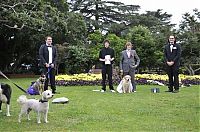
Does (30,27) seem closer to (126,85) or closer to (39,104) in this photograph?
(126,85)

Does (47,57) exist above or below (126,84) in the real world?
above

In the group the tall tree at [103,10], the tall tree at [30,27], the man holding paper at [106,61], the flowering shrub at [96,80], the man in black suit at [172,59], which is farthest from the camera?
the tall tree at [103,10]

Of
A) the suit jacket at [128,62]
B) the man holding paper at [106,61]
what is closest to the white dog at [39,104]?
the man holding paper at [106,61]

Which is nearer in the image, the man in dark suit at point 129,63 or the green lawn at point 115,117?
the green lawn at point 115,117

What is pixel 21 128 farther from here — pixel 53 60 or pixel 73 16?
pixel 73 16

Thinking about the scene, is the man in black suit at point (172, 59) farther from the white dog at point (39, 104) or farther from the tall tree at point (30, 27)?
the tall tree at point (30, 27)

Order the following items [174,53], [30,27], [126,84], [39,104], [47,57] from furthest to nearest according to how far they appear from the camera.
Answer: [30,27] < [126,84] < [174,53] < [47,57] < [39,104]

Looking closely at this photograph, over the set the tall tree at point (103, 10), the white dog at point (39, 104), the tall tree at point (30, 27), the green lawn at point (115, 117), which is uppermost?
the tall tree at point (103, 10)

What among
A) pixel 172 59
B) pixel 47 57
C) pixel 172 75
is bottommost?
pixel 172 75

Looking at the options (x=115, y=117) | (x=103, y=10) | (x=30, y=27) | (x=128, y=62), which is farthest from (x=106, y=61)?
(x=103, y=10)

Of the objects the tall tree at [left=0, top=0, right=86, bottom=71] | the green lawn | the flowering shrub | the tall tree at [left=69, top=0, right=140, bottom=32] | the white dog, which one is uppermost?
the tall tree at [left=69, top=0, right=140, bottom=32]

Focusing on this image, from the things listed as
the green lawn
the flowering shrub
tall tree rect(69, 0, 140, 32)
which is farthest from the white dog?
tall tree rect(69, 0, 140, 32)

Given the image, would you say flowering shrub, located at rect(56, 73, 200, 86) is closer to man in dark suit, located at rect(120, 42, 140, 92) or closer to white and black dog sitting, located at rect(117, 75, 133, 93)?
man in dark suit, located at rect(120, 42, 140, 92)

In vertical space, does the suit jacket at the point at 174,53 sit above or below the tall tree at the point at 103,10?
below
